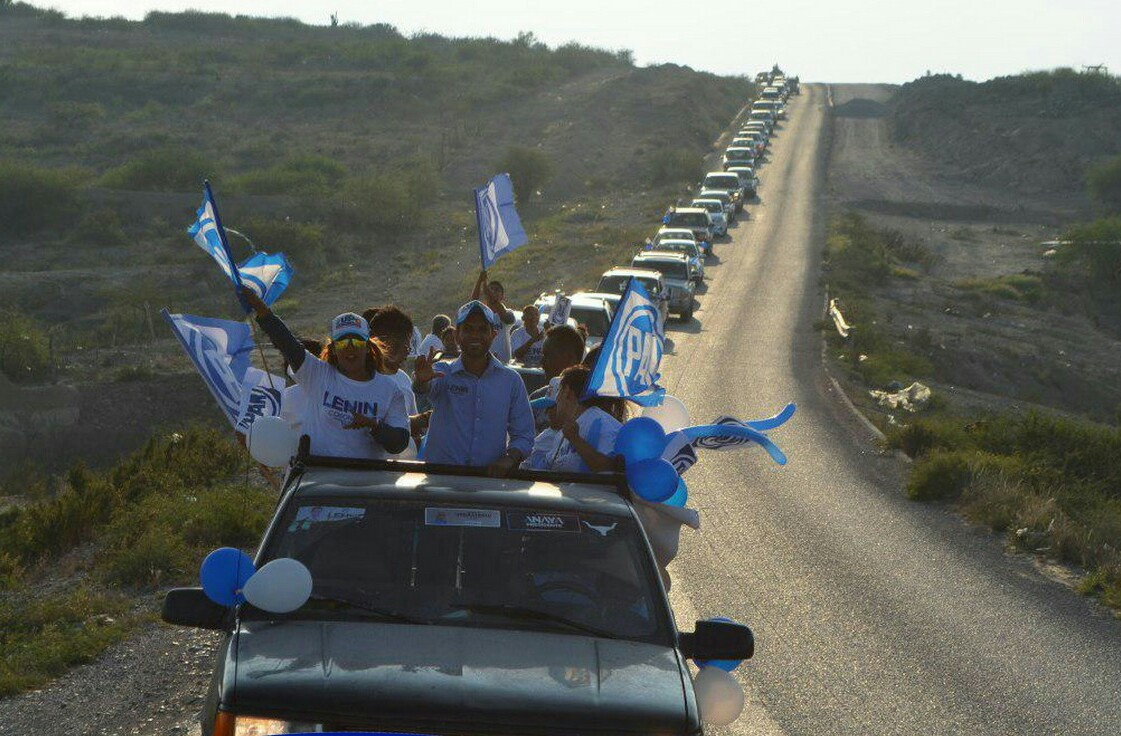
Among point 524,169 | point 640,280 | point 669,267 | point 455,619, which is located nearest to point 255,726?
point 455,619

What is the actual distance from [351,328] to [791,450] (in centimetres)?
1414

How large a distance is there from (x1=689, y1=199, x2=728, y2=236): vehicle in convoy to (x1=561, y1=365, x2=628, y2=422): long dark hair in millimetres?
48837

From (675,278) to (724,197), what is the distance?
2534 centimetres

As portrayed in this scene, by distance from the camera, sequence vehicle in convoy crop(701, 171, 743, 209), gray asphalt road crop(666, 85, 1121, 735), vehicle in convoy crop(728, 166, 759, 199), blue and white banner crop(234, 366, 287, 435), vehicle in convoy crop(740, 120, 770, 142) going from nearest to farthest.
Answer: blue and white banner crop(234, 366, 287, 435)
gray asphalt road crop(666, 85, 1121, 735)
vehicle in convoy crop(701, 171, 743, 209)
vehicle in convoy crop(728, 166, 759, 199)
vehicle in convoy crop(740, 120, 770, 142)

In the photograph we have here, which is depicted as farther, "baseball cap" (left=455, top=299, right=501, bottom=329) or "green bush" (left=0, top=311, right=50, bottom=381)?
"green bush" (left=0, top=311, right=50, bottom=381)

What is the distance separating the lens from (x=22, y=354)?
26.6 metres

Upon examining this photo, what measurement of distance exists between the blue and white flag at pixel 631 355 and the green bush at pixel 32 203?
43.4 m

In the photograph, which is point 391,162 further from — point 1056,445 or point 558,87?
point 1056,445

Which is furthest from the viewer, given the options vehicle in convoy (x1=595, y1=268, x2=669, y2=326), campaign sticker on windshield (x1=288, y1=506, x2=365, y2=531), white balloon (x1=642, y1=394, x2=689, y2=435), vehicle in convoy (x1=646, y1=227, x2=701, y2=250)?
vehicle in convoy (x1=646, y1=227, x2=701, y2=250)

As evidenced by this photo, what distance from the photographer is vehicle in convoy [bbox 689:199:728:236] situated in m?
56.8

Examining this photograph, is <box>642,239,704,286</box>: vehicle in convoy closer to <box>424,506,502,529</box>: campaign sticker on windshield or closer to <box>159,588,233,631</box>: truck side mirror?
<box>424,506,502,529</box>: campaign sticker on windshield

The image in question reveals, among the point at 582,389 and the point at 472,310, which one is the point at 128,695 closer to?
the point at 472,310

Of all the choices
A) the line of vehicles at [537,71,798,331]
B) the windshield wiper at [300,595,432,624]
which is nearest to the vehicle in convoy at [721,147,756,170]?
the line of vehicles at [537,71,798,331]

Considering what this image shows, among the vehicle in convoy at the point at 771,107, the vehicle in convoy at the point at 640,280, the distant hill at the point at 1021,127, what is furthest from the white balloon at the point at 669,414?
the vehicle in convoy at the point at 771,107
